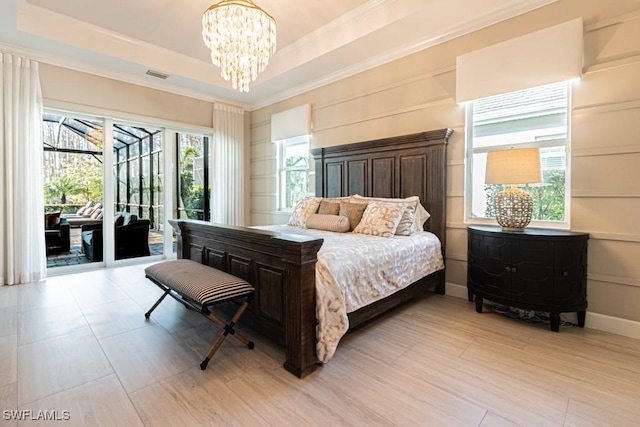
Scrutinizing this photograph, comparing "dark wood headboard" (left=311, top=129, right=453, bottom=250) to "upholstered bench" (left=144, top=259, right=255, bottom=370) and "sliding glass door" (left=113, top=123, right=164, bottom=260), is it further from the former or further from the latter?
"sliding glass door" (left=113, top=123, right=164, bottom=260)

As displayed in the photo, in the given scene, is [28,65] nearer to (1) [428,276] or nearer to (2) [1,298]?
(2) [1,298]

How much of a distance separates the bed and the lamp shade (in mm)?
669

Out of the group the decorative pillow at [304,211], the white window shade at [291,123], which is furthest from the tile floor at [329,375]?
the white window shade at [291,123]

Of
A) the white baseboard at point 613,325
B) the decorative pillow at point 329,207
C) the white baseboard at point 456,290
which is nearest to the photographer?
the white baseboard at point 613,325

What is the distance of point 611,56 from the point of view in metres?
2.44

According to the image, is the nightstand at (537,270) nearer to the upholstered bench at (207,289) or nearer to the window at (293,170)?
the upholstered bench at (207,289)

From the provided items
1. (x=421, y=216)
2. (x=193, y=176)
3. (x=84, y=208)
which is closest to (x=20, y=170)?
(x=84, y=208)

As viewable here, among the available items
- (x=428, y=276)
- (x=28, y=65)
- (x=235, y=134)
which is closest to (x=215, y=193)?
(x=235, y=134)

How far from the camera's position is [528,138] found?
2.93 metres

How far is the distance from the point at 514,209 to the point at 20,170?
5449 mm

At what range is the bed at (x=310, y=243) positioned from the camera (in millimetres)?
1859

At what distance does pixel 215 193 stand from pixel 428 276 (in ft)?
13.1

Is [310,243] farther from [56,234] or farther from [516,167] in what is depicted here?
[56,234]

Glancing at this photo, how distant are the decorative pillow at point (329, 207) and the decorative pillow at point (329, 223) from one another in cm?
21
